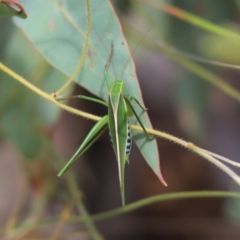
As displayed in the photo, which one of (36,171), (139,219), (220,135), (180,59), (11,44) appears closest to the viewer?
(180,59)

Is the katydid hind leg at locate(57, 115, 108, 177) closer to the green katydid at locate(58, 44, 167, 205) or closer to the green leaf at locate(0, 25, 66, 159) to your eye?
the green katydid at locate(58, 44, 167, 205)

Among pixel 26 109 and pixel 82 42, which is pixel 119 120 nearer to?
pixel 82 42

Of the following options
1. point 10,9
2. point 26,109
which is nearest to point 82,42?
point 10,9

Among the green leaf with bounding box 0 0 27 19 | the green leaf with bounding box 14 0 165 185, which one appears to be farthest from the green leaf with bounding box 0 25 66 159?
the green leaf with bounding box 0 0 27 19

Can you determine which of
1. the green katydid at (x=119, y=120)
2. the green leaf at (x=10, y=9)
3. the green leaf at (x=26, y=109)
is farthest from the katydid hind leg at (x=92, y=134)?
the green leaf at (x=26, y=109)

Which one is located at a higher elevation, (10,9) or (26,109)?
(10,9)

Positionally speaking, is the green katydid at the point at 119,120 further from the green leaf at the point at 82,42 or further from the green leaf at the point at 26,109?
the green leaf at the point at 26,109

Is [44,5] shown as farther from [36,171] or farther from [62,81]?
[36,171]

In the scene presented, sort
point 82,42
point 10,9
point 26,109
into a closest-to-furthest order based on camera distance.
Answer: point 10,9
point 82,42
point 26,109

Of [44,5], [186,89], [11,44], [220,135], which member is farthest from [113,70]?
[220,135]
